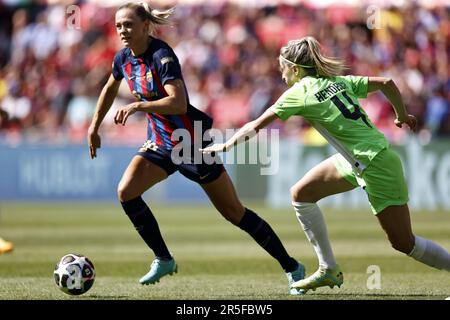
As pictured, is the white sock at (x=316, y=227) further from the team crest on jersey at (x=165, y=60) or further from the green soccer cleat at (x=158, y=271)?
the team crest on jersey at (x=165, y=60)

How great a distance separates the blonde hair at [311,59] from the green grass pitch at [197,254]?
1.86 m

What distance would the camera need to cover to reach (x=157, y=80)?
8586 millimetres

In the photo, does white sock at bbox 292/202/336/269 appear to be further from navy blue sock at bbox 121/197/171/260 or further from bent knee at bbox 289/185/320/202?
navy blue sock at bbox 121/197/171/260

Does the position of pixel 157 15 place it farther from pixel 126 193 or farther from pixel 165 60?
pixel 126 193

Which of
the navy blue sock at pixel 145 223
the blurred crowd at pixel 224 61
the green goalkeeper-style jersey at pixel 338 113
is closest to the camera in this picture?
the green goalkeeper-style jersey at pixel 338 113

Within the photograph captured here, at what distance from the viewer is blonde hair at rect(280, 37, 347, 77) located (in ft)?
26.3

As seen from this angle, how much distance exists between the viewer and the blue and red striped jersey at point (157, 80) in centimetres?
851

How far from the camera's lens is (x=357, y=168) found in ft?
26.4

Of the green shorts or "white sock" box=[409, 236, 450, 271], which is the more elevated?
the green shorts

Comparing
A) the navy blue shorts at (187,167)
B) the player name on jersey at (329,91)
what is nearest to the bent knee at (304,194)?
the navy blue shorts at (187,167)

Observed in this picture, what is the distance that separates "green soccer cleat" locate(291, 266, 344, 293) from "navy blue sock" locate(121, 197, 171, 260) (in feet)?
4.15

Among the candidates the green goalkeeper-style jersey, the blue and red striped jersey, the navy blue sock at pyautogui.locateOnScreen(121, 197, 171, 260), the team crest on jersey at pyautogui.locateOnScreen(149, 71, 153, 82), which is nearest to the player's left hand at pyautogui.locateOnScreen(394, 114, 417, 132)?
the green goalkeeper-style jersey

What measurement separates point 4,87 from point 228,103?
210 inches
